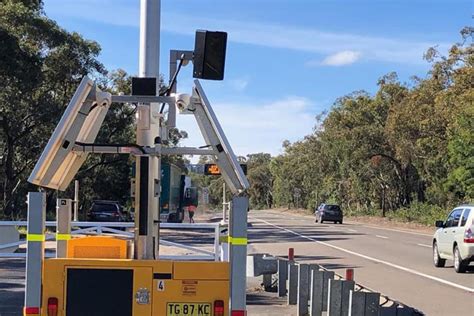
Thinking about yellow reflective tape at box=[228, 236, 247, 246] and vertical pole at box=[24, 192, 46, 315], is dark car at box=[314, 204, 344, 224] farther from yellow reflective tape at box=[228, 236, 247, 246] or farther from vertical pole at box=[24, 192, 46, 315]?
vertical pole at box=[24, 192, 46, 315]

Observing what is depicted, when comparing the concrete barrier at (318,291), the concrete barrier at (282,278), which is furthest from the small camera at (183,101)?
the concrete barrier at (282,278)

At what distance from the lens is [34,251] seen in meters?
5.09

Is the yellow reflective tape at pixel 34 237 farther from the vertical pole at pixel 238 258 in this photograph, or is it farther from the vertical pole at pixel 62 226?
the vertical pole at pixel 238 258

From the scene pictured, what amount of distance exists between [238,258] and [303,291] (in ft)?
19.4

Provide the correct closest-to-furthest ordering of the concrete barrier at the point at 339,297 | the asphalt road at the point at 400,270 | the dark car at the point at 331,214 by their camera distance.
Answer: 1. the concrete barrier at the point at 339,297
2. the asphalt road at the point at 400,270
3. the dark car at the point at 331,214

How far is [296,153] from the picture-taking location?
11762 centimetres

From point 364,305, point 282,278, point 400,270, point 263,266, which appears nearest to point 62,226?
point 364,305

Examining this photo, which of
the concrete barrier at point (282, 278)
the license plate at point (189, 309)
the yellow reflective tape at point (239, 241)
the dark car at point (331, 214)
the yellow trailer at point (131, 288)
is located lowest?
the dark car at point (331, 214)

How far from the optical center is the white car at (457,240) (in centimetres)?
1698

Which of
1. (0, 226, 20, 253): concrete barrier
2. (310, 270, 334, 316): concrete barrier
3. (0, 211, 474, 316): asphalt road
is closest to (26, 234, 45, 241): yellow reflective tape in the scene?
(310, 270, 334, 316): concrete barrier

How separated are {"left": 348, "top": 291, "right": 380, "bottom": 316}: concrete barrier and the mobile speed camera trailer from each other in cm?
340

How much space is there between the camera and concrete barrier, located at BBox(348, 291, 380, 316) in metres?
8.34

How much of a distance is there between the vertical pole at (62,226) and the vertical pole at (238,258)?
6.11ft

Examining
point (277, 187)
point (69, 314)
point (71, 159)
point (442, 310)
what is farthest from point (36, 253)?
point (277, 187)
